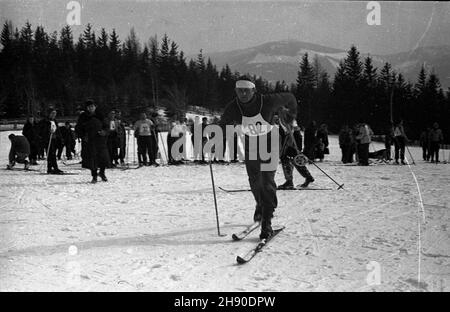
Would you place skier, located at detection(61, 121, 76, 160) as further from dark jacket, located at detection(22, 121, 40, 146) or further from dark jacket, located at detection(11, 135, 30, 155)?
dark jacket, located at detection(11, 135, 30, 155)

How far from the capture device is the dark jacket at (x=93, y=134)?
918 centimetres

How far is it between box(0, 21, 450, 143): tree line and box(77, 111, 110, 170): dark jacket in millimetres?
28377

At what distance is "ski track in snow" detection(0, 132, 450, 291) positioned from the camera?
133 inches

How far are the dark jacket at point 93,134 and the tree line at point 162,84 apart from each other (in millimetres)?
28377

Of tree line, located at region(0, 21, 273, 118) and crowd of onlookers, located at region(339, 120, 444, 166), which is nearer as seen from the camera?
crowd of onlookers, located at region(339, 120, 444, 166)

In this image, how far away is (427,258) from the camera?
3.93 metres

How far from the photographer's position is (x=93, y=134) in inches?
362

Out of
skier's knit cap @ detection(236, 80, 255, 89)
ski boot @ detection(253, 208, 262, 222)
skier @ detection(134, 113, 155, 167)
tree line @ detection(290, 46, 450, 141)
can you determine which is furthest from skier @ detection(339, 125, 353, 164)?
tree line @ detection(290, 46, 450, 141)

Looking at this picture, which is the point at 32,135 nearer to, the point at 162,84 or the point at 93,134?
the point at 93,134

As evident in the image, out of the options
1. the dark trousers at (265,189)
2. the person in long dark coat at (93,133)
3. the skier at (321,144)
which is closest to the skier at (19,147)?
the person in long dark coat at (93,133)
